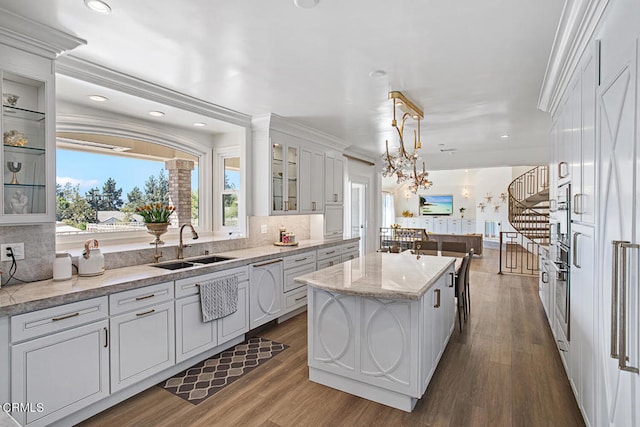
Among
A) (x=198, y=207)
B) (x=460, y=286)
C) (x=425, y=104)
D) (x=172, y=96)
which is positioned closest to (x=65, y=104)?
(x=172, y=96)

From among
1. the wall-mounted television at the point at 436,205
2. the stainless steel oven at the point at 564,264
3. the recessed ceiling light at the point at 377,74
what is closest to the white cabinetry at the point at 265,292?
the recessed ceiling light at the point at 377,74

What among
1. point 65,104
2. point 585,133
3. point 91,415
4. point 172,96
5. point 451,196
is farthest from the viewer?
point 451,196

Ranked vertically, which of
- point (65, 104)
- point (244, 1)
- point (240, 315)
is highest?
point (244, 1)

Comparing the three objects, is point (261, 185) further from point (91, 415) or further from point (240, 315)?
point (91, 415)

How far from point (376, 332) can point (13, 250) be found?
102 inches

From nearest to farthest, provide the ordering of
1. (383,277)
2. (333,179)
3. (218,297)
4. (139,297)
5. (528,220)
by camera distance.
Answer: (139,297)
(383,277)
(218,297)
(333,179)
(528,220)

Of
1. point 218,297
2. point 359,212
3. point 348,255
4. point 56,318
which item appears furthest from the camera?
point 359,212

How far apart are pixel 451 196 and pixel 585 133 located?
1251 cm

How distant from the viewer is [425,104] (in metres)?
3.76

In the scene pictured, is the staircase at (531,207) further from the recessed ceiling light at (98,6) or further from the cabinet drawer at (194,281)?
the recessed ceiling light at (98,6)

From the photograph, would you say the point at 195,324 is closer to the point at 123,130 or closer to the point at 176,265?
the point at 176,265

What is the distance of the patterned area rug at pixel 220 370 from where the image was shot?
264 cm

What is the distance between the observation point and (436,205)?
14.3 meters

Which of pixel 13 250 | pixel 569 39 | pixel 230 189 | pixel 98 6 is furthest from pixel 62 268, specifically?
pixel 569 39
